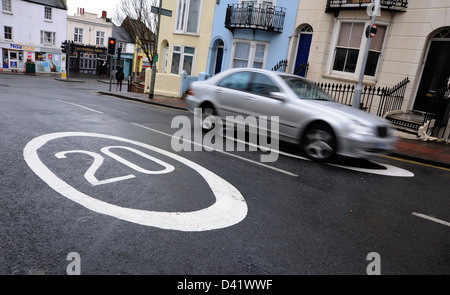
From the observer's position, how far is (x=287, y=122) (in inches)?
264

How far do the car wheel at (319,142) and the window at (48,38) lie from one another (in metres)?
45.3

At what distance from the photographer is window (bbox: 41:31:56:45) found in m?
41.5

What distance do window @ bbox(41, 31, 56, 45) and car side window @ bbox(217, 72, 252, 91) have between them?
42.8 m

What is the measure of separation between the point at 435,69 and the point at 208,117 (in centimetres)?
964

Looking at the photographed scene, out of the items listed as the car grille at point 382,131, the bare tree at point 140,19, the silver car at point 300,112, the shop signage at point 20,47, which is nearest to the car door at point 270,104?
the silver car at point 300,112

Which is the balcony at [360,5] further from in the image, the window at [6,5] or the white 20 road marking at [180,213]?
the window at [6,5]

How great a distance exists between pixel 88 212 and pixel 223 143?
4.20m

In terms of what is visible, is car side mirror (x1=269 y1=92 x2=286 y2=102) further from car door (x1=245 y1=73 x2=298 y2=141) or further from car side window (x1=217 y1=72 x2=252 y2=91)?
car side window (x1=217 y1=72 x2=252 y2=91)

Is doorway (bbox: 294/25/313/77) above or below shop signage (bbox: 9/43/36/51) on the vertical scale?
above

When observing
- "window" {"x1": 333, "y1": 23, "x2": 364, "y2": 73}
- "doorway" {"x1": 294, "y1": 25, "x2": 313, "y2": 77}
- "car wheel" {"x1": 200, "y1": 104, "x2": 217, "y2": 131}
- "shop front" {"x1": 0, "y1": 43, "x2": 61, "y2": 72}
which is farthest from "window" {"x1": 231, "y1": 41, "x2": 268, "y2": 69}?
"shop front" {"x1": 0, "y1": 43, "x2": 61, "y2": 72}

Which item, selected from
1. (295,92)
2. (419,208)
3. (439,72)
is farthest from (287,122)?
(439,72)

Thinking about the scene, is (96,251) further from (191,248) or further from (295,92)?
(295,92)

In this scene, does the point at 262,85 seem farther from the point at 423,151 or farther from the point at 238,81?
the point at 423,151

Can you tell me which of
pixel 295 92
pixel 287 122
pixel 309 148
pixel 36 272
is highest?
pixel 295 92
